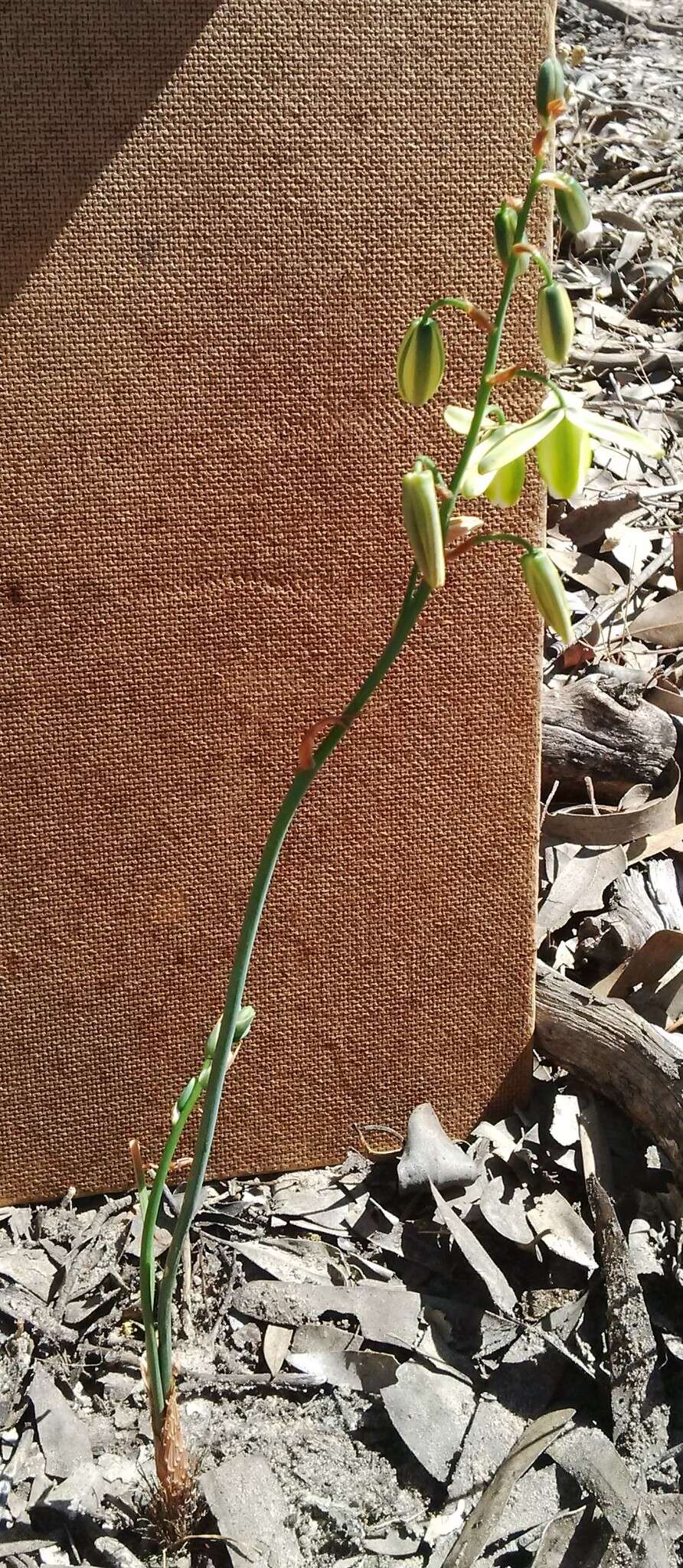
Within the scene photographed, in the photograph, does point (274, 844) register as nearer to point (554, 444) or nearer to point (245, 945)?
point (245, 945)

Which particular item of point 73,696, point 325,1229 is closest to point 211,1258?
point 325,1229

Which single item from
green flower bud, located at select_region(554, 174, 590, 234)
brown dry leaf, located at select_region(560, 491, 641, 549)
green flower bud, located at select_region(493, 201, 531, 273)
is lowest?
brown dry leaf, located at select_region(560, 491, 641, 549)

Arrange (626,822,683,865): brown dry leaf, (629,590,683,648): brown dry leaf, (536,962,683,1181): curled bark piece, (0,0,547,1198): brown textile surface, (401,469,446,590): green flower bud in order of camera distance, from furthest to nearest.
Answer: (629,590,683,648): brown dry leaf
(626,822,683,865): brown dry leaf
(536,962,683,1181): curled bark piece
(0,0,547,1198): brown textile surface
(401,469,446,590): green flower bud

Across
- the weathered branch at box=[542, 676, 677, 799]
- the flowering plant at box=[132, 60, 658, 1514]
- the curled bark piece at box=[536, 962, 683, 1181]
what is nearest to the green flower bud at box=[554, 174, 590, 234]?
the flowering plant at box=[132, 60, 658, 1514]

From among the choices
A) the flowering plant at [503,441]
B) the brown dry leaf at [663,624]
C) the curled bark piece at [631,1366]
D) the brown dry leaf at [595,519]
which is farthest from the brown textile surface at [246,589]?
the brown dry leaf at [595,519]

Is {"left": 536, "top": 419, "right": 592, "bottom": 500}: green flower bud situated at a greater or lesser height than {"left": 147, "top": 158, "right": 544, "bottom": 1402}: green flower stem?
greater

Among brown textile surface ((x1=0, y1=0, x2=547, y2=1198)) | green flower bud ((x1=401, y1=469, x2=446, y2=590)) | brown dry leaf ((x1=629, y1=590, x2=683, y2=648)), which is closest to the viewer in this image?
green flower bud ((x1=401, y1=469, x2=446, y2=590))

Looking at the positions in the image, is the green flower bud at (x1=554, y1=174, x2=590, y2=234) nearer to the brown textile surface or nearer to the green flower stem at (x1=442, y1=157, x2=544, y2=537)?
the green flower stem at (x1=442, y1=157, x2=544, y2=537)

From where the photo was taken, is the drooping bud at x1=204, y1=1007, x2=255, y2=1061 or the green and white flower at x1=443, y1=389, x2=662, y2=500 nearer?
the green and white flower at x1=443, y1=389, x2=662, y2=500

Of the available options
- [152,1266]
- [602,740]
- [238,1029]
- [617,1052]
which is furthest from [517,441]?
[602,740]
